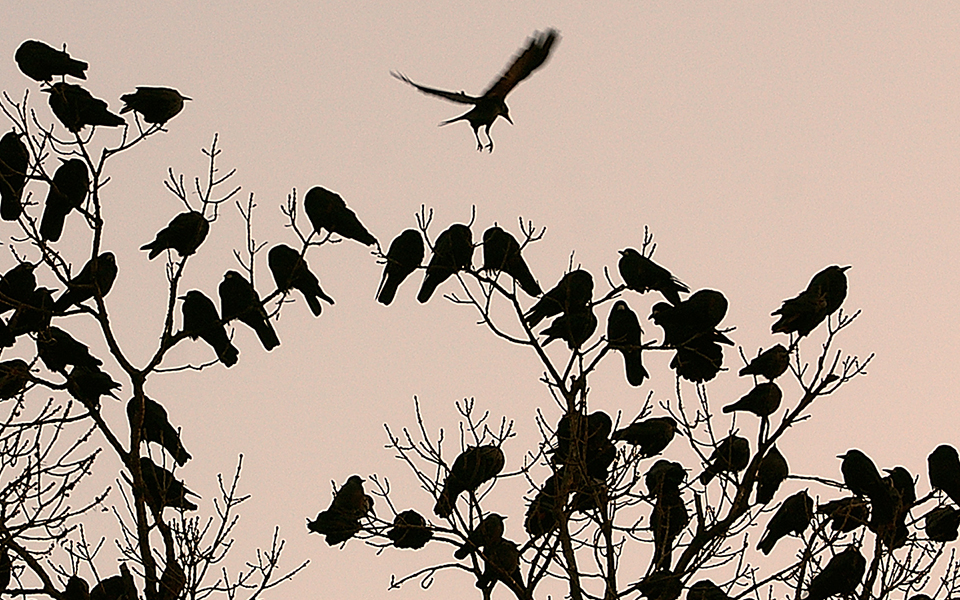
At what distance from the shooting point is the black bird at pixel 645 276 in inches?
306

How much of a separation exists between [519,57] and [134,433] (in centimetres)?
230

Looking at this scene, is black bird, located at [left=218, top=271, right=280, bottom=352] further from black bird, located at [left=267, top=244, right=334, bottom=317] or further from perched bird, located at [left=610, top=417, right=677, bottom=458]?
perched bird, located at [left=610, top=417, right=677, bottom=458]

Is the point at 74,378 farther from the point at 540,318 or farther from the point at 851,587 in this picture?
the point at 851,587

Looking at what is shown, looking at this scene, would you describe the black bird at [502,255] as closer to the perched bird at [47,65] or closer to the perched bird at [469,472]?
the perched bird at [469,472]

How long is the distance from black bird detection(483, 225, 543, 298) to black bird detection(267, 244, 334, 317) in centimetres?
87

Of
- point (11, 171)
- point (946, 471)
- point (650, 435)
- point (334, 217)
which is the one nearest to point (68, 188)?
point (11, 171)

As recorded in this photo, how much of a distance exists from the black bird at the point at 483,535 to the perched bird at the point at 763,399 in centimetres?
132

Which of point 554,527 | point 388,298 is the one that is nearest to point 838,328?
point 554,527

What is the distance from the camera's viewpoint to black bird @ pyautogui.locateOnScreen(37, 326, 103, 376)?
24.6 feet

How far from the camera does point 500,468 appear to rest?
7277 millimetres

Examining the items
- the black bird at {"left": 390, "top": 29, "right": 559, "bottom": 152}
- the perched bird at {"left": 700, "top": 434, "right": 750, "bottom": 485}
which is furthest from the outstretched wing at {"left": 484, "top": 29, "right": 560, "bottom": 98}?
the perched bird at {"left": 700, "top": 434, "right": 750, "bottom": 485}

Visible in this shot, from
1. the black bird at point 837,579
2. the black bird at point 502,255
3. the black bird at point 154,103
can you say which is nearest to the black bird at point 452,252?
the black bird at point 502,255

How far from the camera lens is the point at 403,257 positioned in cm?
790

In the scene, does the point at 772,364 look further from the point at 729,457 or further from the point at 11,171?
the point at 11,171
